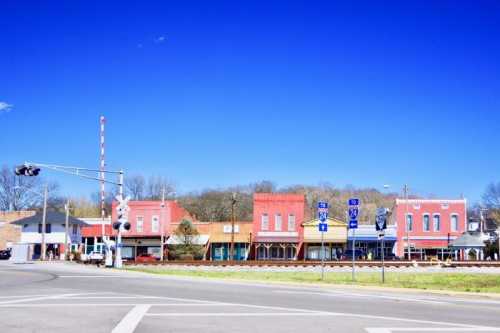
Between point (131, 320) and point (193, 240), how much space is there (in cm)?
5446

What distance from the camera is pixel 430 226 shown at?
233 feet

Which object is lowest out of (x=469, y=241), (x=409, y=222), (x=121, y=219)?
(x=469, y=241)

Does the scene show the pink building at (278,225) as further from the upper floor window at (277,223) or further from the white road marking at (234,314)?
the white road marking at (234,314)

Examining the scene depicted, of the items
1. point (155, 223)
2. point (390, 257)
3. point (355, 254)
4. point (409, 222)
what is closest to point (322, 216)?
point (390, 257)

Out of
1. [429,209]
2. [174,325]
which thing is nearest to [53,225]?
[429,209]

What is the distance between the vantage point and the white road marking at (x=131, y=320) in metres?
11.9

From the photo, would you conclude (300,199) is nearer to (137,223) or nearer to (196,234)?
(196,234)

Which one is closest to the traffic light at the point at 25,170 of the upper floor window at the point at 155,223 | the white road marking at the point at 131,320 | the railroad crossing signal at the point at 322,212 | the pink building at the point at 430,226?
the railroad crossing signal at the point at 322,212

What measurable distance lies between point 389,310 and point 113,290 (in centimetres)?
1019

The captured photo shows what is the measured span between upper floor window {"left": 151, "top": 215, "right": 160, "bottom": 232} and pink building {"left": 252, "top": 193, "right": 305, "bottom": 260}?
11224mm

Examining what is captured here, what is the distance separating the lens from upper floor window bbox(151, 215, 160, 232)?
239ft

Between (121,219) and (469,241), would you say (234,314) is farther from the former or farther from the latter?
(469,241)

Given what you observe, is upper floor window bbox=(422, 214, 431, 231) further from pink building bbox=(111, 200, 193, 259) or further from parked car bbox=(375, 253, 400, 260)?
pink building bbox=(111, 200, 193, 259)

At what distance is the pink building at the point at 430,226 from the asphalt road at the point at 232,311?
49.9 meters
